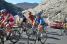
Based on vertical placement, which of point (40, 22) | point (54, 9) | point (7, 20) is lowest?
point (40, 22)

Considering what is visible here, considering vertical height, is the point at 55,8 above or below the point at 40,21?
above

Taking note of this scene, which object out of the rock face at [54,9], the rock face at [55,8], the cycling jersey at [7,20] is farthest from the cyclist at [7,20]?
the rock face at [55,8]

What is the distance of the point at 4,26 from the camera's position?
1141cm

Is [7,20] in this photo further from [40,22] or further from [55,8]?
[55,8]

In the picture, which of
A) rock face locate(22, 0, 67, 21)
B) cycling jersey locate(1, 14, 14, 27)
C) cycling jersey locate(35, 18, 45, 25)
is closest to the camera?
cycling jersey locate(1, 14, 14, 27)

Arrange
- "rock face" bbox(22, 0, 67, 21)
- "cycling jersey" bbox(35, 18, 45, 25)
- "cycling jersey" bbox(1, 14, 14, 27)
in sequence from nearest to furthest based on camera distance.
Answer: "cycling jersey" bbox(1, 14, 14, 27)
"cycling jersey" bbox(35, 18, 45, 25)
"rock face" bbox(22, 0, 67, 21)

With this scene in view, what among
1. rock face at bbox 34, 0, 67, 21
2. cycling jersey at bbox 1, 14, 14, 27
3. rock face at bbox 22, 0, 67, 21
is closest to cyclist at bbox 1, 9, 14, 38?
cycling jersey at bbox 1, 14, 14, 27

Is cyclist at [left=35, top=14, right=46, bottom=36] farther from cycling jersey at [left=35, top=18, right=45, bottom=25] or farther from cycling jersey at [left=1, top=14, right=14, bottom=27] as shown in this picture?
cycling jersey at [left=1, top=14, right=14, bottom=27]

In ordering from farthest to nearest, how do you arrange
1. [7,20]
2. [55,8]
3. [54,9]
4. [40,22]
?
[55,8] < [54,9] < [40,22] < [7,20]

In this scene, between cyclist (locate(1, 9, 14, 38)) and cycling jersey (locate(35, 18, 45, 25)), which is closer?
cyclist (locate(1, 9, 14, 38))

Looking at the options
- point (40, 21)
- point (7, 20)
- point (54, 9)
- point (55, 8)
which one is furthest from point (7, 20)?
point (55, 8)

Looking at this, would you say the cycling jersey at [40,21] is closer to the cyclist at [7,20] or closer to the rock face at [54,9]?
the cyclist at [7,20]

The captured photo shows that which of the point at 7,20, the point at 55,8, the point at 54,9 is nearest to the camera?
the point at 7,20

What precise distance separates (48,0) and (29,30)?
54.6 metres
